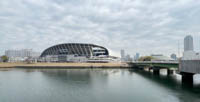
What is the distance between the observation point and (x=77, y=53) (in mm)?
155750

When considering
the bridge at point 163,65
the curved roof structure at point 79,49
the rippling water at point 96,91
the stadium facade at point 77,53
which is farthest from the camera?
the curved roof structure at point 79,49

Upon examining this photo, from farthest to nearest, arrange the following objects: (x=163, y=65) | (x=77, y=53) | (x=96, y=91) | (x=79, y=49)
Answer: (x=79, y=49) < (x=77, y=53) < (x=163, y=65) < (x=96, y=91)

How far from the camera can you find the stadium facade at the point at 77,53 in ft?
485

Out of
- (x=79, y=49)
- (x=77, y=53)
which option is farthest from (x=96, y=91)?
(x=79, y=49)

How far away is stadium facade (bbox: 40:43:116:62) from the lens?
485 ft

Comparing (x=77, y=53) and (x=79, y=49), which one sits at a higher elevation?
(x=79, y=49)

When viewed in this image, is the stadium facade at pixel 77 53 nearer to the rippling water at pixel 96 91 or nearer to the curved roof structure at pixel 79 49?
the curved roof structure at pixel 79 49

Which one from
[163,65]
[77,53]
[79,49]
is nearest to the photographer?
[163,65]

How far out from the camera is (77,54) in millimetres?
154500

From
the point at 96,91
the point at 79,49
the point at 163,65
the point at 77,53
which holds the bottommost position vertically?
the point at 96,91

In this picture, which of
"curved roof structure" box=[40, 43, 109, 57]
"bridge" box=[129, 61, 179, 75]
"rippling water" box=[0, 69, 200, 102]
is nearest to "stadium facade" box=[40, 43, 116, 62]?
"curved roof structure" box=[40, 43, 109, 57]

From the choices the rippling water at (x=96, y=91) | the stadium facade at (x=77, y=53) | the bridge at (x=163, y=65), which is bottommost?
the rippling water at (x=96, y=91)

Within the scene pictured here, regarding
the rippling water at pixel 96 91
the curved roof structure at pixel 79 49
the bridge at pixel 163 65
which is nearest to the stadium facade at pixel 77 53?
the curved roof structure at pixel 79 49

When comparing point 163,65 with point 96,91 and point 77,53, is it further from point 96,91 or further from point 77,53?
point 77,53
